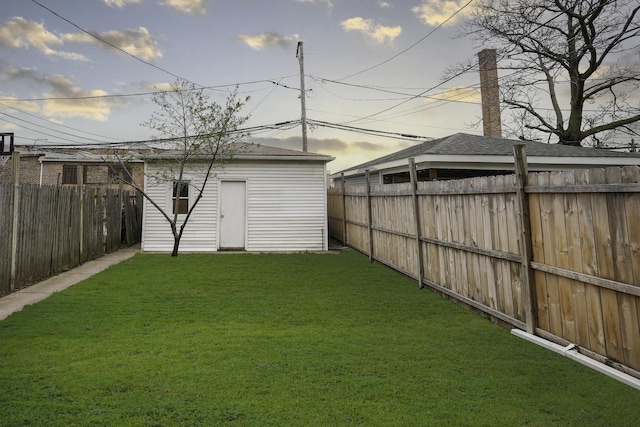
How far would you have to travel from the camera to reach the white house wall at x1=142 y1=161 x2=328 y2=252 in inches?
459

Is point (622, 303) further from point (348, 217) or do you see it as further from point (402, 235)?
point (348, 217)

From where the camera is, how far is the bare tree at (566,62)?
1207 centimetres

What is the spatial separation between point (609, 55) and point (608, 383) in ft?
62.6

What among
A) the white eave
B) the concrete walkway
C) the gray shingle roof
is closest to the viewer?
the concrete walkway

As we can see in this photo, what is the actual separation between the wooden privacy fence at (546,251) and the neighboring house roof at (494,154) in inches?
218

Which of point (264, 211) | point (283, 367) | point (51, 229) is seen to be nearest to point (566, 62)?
point (264, 211)

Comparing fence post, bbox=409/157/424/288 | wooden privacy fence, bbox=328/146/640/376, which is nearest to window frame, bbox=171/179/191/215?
fence post, bbox=409/157/424/288

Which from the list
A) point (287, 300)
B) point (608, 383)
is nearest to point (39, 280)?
point (287, 300)

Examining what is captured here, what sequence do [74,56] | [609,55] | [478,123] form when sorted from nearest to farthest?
[74,56], [609,55], [478,123]

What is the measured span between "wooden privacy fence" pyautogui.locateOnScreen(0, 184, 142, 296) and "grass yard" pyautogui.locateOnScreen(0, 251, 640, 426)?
1.55m

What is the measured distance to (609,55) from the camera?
52.5 feet

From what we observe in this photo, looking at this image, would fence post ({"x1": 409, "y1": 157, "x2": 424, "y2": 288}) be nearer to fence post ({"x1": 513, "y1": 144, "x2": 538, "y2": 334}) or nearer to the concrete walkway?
fence post ({"x1": 513, "y1": 144, "x2": 538, "y2": 334})

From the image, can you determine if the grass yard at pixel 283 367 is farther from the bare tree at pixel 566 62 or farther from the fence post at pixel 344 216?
the bare tree at pixel 566 62

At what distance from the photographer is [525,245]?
383 cm
